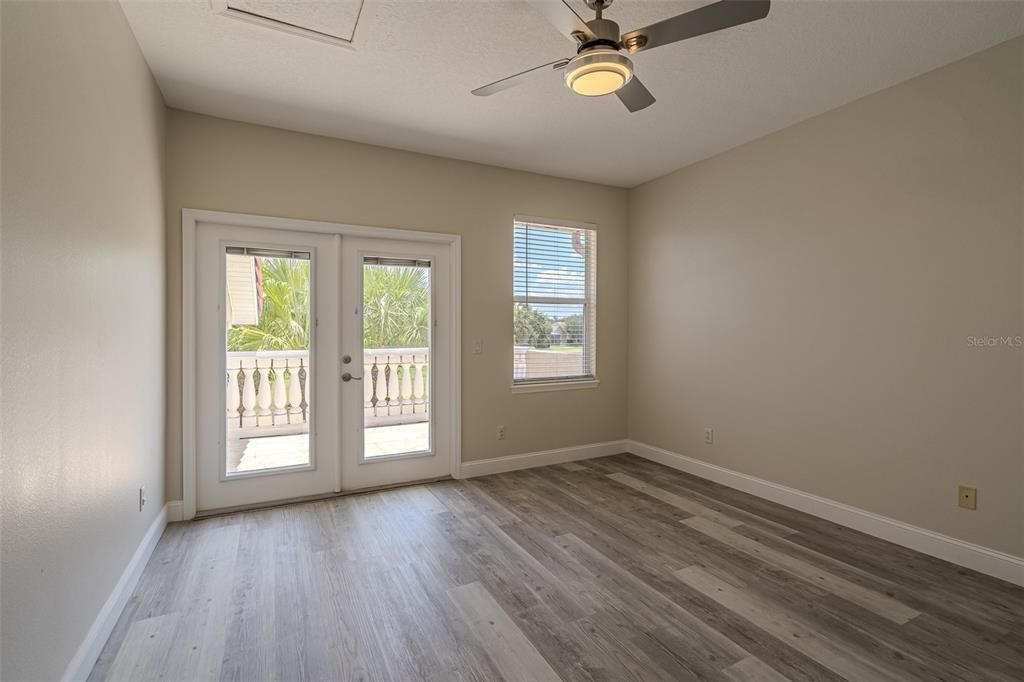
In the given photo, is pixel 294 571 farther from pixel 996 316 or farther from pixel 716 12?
pixel 996 316

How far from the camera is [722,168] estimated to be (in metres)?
4.10

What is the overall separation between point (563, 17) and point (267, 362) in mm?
2978

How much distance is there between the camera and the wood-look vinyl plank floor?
1897 mm

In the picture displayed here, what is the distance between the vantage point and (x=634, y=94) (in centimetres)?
226

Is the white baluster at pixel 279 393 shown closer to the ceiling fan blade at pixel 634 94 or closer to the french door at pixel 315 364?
the french door at pixel 315 364

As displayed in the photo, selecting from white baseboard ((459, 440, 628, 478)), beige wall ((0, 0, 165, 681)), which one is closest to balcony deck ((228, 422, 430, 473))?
white baseboard ((459, 440, 628, 478))

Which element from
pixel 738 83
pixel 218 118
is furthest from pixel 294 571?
pixel 738 83

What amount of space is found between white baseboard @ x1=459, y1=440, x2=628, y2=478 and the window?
0.65m

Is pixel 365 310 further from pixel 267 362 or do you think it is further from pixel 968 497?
pixel 968 497

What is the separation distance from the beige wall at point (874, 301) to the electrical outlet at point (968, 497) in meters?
0.03

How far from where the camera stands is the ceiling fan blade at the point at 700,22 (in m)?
1.65

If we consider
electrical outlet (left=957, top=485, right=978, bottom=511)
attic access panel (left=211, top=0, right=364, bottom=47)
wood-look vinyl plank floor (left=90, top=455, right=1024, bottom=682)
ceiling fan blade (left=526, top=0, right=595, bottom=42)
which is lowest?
wood-look vinyl plank floor (left=90, top=455, right=1024, bottom=682)

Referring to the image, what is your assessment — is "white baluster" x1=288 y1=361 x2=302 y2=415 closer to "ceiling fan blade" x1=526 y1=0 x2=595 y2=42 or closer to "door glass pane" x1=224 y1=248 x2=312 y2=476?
"door glass pane" x1=224 y1=248 x2=312 y2=476

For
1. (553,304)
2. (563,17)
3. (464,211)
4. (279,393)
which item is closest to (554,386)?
(553,304)
